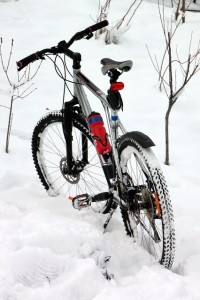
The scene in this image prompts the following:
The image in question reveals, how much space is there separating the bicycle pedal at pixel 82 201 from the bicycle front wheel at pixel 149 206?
0.93 feet

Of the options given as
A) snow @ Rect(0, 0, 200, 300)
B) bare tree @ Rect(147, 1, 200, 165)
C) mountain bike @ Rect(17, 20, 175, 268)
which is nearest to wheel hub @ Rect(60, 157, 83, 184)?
mountain bike @ Rect(17, 20, 175, 268)

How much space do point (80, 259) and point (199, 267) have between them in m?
0.68

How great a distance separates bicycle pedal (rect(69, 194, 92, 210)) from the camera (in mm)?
2318

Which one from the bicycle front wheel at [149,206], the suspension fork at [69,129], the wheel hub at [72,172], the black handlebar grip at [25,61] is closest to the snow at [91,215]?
the bicycle front wheel at [149,206]

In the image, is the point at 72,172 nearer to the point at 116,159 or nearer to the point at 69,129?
the point at 69,129

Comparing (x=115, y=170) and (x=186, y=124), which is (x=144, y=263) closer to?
(x=115, y=170)

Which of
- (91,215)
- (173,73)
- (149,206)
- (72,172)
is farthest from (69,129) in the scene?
(173,73)

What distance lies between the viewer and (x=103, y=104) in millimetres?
2033

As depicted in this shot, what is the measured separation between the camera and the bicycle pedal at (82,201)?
232 cm

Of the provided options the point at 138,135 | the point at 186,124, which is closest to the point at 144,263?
Result: the point at 138,135

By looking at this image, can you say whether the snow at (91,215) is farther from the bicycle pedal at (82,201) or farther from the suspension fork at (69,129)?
the suspension fork at (69,129)

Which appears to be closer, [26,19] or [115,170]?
[115,170]

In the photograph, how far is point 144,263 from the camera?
2.01 m

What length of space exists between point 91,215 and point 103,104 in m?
0.80
